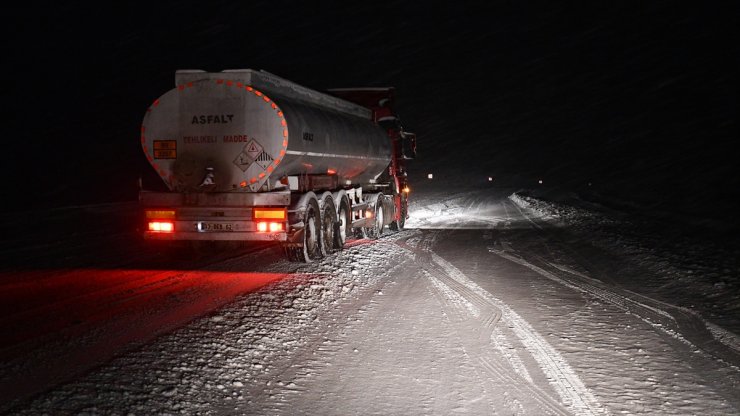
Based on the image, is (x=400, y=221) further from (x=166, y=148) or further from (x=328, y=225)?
(x=166, y=148)

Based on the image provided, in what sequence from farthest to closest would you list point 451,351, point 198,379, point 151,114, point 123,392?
point 151,114 < point 451,351 < point 198,379 < point 123,392

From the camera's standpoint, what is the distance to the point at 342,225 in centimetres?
1409

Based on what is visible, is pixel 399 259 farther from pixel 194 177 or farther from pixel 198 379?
pixel 198 379

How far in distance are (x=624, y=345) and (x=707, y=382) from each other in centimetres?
112

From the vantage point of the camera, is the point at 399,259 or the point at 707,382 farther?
the point at 399,259

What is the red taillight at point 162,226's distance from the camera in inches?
440

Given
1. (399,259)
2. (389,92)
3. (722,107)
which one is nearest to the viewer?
(399,259)

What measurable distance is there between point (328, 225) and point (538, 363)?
26.9 feet

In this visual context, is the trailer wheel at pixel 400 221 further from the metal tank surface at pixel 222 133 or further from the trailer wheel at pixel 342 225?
the metal tank surface at pixel 222 133

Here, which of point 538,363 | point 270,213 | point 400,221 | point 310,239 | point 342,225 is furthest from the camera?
point 400,221

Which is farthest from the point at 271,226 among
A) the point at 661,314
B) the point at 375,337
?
the point at 661,314

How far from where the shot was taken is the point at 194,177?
11195 millimetres

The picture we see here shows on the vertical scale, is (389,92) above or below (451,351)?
above

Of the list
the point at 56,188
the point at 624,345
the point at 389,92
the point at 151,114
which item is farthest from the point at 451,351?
the point at 56,188
